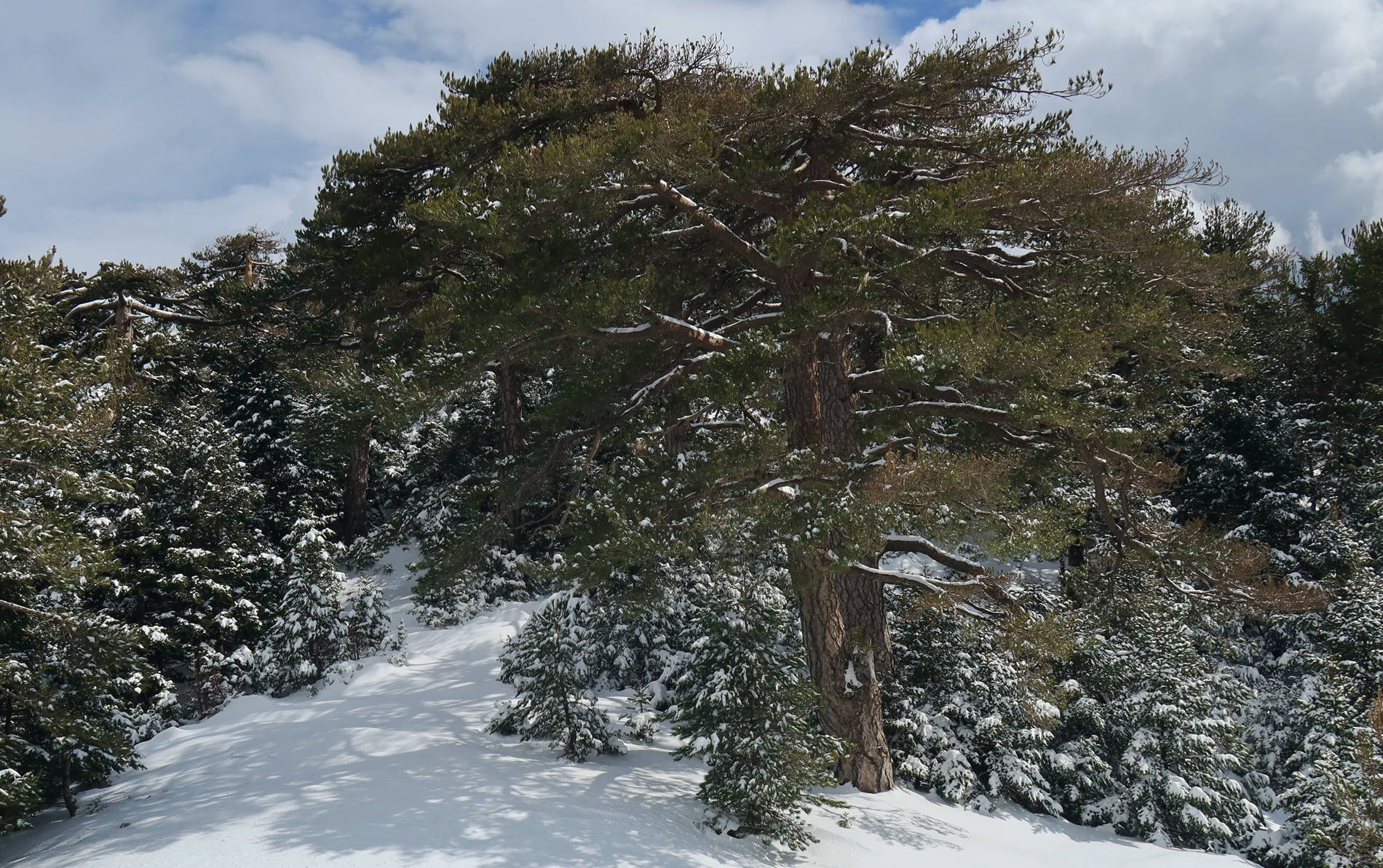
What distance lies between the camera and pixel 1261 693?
15.6 meters

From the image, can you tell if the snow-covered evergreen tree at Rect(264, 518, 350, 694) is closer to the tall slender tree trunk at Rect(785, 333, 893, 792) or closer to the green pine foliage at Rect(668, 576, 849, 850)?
the green pine foliage at Rect(668, 576, 849, 850)

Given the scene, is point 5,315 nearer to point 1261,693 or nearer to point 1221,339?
point 1221,339

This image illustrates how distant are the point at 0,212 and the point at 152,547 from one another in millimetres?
6871

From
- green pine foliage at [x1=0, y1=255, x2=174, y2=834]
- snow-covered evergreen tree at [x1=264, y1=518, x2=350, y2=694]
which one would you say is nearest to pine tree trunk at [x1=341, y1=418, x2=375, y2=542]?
snow-covered evergreen tree at [x1=264, y1=518, x2=350, y2=694]

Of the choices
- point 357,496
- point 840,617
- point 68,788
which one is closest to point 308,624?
point 68,788

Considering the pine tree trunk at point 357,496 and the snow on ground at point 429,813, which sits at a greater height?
the pine tree trunk at point 357,496

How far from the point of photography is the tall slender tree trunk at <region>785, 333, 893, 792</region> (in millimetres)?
9578

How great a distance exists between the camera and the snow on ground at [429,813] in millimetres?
6457

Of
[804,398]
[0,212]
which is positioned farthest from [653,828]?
[0,212]

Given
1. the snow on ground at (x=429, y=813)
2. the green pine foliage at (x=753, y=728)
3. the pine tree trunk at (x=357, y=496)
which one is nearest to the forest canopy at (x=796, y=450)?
the green pine foliage at (x=753, y=728)

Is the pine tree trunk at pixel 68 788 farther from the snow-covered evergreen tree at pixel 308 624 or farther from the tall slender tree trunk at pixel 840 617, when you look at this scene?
the tall slender tree trunk at pixel 840 617

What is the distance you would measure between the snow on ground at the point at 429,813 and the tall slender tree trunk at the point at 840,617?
656mm

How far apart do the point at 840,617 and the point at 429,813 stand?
5.07 meters

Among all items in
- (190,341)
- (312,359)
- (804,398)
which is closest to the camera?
(804,398)
